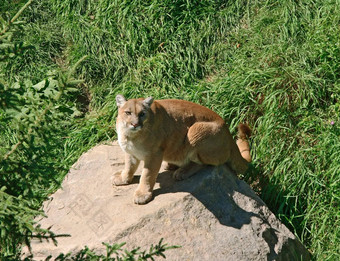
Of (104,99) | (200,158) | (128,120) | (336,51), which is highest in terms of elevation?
(336,51)

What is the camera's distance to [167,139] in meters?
5.68

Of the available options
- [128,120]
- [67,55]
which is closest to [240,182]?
[128,120]

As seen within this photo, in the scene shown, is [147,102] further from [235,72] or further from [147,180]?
[235,72]

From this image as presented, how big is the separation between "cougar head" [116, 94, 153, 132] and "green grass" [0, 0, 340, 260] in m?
1.12

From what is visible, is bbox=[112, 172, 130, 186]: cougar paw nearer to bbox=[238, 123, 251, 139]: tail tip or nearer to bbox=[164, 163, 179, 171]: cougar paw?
bbox=[164, 163, 179, 171]: cougar paw

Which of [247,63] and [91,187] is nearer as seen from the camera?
[91,187]

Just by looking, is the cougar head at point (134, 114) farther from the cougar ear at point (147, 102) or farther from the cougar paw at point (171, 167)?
the cougar paw at point (171, 167)

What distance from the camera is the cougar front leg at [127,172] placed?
18.8 feet

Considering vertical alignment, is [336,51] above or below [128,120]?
above

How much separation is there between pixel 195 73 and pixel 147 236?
11.1 feet

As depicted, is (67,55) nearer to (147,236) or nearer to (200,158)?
(200,158)

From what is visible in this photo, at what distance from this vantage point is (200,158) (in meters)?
5.84

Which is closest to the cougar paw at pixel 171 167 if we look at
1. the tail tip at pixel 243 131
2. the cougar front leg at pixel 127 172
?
the cougar front leg at pixel 127 172

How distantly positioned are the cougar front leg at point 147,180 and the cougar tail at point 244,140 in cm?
156
